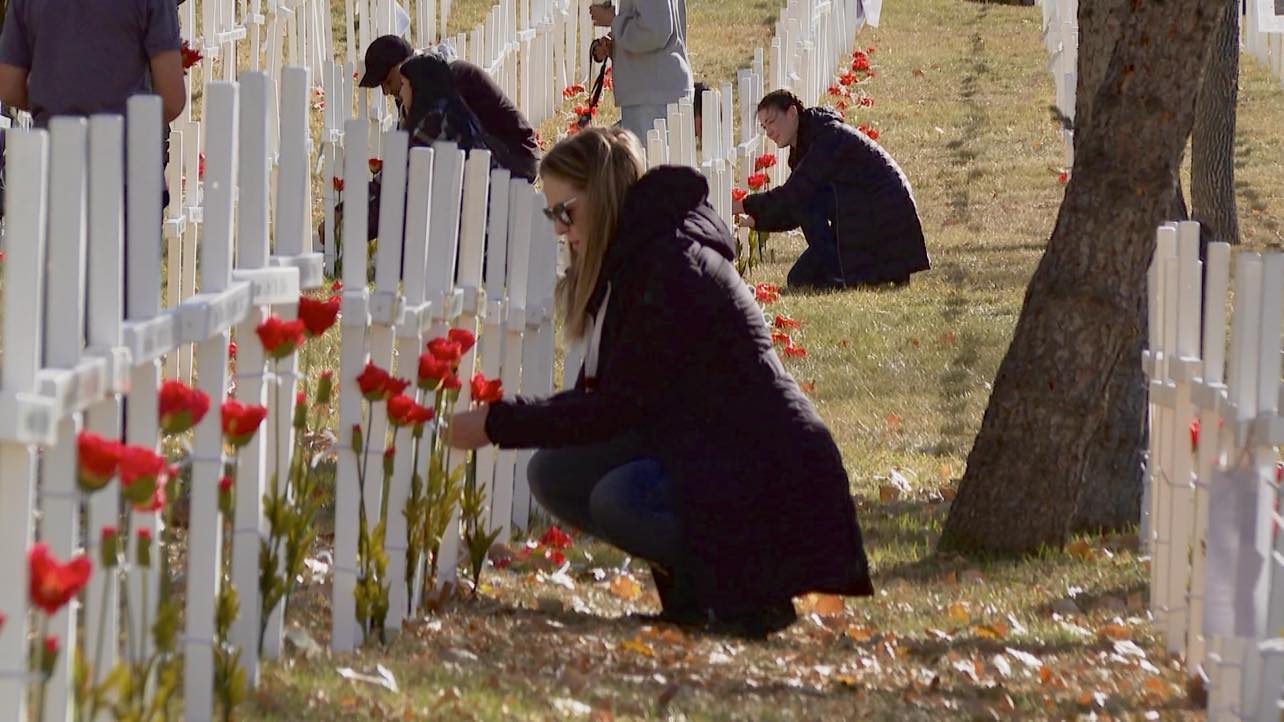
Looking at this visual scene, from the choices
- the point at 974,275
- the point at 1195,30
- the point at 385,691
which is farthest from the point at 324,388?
the point at 974,275

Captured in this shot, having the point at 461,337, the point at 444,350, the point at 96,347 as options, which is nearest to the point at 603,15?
the point at 461,337

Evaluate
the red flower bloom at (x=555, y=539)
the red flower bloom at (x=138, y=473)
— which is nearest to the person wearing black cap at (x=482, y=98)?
the red flower bloom at (x=555, y=539)

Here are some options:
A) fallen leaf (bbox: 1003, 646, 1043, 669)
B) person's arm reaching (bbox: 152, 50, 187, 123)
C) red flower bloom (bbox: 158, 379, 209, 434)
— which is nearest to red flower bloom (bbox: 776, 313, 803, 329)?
person's arm reaching (bbox: 152, 50, 187, 123)

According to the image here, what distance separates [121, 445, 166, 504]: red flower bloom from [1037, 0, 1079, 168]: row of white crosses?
11.7m

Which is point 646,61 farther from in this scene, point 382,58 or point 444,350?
point 444,350

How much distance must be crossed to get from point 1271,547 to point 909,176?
1242 centimetres

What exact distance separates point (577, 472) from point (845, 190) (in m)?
6.11

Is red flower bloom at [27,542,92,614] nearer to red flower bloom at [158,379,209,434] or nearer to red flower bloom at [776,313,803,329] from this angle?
red flower bloom at [158,379,209,434]

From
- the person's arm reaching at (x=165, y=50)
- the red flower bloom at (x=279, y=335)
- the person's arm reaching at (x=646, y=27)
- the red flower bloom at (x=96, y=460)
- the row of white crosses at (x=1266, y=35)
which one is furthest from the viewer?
the row of white crosses at (x=1266, y=35)

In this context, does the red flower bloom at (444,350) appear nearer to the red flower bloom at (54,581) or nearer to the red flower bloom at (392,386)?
the red flower bloom at (392,386)

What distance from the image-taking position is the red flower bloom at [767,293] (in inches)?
373

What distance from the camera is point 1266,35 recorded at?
24.0m

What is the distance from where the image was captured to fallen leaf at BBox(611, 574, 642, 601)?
5.48 m

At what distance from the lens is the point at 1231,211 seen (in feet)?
46.8
